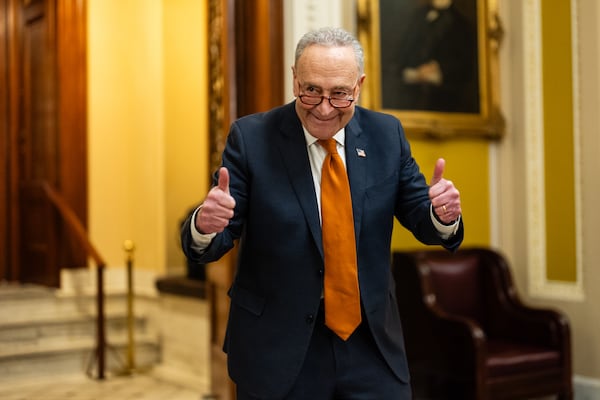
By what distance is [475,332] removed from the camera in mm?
4250

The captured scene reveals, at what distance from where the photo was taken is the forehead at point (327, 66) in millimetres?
1936

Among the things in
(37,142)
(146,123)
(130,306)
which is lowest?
(130,306)

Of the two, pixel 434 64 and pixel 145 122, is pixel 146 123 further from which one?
pixel 434 64

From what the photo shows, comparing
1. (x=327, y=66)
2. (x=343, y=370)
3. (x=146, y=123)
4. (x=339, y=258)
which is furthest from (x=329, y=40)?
(x=146, y=123)

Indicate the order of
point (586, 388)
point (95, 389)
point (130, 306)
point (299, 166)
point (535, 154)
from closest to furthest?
point (299, 166) < point (586, 388) < point (535, 154) < point (95, 389) < point (130, 306)

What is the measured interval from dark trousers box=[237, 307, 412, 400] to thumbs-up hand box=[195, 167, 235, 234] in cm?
39

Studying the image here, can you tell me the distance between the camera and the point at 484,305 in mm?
5156

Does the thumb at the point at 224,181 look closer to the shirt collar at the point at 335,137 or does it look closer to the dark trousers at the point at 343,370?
the shirt collar at the point at 335,137

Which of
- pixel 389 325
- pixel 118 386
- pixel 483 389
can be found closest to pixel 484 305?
pixel 483 389

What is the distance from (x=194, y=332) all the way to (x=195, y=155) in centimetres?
186

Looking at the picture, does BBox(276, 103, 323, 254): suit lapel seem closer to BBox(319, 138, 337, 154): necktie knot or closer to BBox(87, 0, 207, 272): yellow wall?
BBox(319, 138, 337, 154): necktie knot

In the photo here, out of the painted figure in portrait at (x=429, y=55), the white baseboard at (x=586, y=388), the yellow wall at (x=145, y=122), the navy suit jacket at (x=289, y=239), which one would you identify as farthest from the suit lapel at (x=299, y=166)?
the yellow wall at (x=145, y=122)

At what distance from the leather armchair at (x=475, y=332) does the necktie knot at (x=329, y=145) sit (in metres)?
2.46

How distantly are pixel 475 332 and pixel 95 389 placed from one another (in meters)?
3.06
